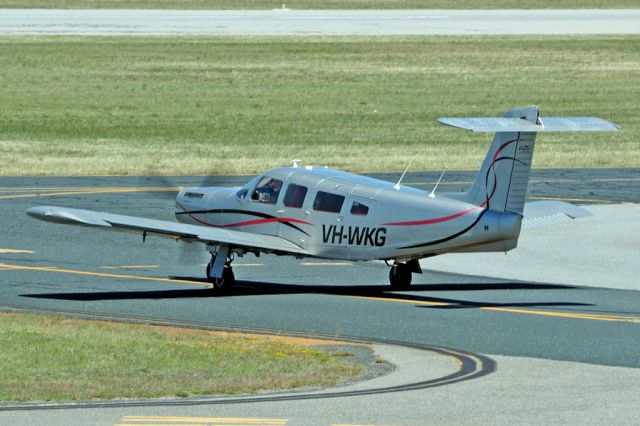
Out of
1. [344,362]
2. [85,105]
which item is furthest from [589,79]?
[344,362]

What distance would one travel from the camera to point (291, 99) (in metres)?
67.9

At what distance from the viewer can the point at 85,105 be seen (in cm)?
6544

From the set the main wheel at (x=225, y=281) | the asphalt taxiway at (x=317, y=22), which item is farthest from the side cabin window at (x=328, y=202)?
the asphalt taxiway at (x=317, y=22)

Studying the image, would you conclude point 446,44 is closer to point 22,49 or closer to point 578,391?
point 22,49

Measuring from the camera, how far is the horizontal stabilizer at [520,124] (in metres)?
25.5

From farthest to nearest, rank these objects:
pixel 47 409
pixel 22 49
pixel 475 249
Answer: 1. pixel 22 49
2. pixel 475 249
3. pixel 47 409

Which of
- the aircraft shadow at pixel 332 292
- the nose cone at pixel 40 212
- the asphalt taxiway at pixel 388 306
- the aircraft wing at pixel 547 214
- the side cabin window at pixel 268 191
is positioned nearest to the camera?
the asphalt taxiway at pixel 388 306

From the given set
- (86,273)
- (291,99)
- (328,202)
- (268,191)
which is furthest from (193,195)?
(291,99)

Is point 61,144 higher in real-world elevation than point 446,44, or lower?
lower

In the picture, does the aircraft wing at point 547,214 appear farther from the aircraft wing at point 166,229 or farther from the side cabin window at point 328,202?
the aircraft wing at point 166,229

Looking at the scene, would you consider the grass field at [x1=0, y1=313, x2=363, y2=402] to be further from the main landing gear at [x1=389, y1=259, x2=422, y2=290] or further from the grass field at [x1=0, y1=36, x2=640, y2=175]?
the grass field at [x1=0, y1=36, x2=640, y2=175]

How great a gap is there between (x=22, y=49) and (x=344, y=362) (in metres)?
63.1

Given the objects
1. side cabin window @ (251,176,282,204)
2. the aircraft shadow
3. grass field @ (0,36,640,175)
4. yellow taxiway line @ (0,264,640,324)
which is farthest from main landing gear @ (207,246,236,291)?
grass field @ (0,36,640,175)

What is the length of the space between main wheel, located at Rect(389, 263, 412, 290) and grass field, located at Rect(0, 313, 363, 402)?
6.05m
